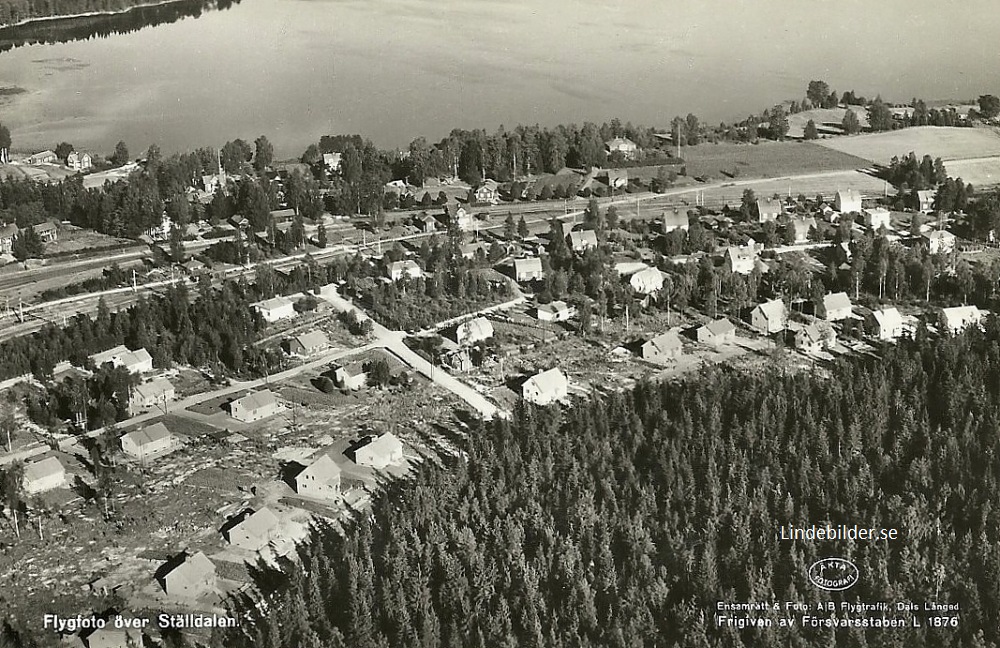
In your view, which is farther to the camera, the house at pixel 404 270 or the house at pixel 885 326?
the house at pixel 404 270

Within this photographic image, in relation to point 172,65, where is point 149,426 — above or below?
below

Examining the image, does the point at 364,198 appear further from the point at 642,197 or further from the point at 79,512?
the point at 79,512

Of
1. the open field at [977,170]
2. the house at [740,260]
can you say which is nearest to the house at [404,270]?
the house at [740,260]

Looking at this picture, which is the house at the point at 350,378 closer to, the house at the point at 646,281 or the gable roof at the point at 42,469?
the gable roof at the point at 42,469

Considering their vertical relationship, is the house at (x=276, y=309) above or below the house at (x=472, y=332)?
above

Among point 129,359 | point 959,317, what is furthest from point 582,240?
point 129,359

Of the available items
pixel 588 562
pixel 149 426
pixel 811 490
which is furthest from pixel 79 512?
pixel 811 490

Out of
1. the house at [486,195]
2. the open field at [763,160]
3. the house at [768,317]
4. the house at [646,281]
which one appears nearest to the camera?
the house at [768,317]
